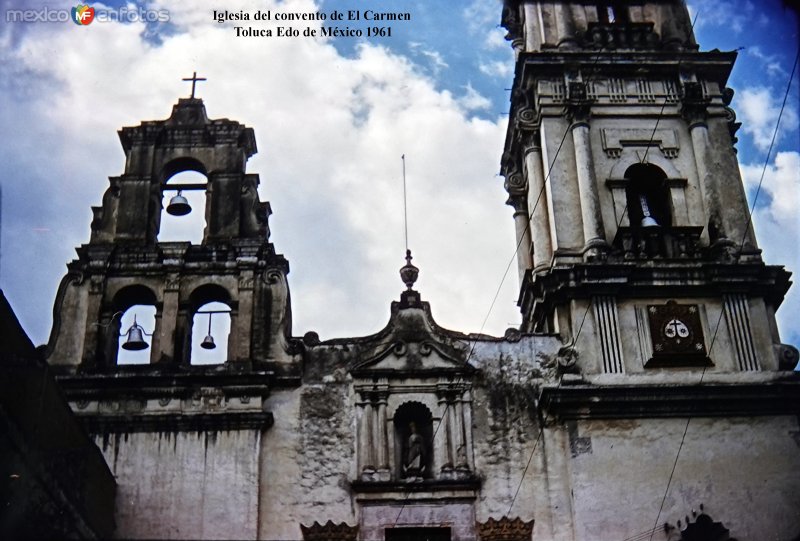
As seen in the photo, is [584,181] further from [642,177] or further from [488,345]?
[488,345]

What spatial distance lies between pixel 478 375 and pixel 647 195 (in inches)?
219

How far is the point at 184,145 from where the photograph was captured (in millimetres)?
23172

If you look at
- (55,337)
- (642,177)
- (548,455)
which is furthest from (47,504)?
(642,177)

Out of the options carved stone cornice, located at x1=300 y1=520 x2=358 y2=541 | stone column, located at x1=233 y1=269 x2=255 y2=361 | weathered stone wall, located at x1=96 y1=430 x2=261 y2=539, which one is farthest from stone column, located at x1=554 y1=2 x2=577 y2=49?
carved stone cornice, located at x1=300 y1=520 x2=358 y2=541

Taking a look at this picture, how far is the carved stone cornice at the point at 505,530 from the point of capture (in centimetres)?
1912

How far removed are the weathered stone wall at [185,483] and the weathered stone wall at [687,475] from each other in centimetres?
519

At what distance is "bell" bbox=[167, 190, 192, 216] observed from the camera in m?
22.5

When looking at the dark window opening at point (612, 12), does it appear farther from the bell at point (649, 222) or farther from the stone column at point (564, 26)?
the bell at point (649, 222)

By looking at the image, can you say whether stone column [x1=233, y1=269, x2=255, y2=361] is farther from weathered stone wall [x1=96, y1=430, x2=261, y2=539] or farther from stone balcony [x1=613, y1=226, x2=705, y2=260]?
stone balcony [x1=613, y1=226, x2=705, y2=260]

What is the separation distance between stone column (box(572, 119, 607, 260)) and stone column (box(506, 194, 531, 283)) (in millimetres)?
2349

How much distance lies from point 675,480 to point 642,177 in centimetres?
648

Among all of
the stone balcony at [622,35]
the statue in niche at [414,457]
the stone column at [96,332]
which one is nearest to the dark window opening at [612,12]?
the stone balcony at [622,35]

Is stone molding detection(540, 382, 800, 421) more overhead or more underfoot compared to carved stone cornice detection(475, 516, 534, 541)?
more overhead

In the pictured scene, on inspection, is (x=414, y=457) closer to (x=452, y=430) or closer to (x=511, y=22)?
(x=452, y=430)
